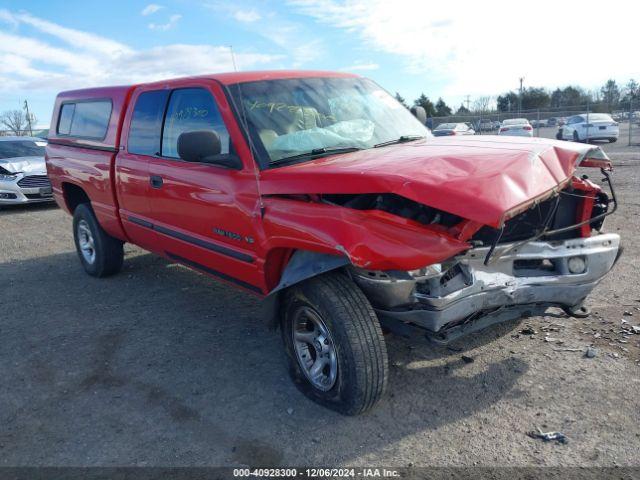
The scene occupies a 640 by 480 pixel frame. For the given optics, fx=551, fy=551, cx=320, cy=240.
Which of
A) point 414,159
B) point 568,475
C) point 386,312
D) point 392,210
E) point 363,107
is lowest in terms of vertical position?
point 568,475

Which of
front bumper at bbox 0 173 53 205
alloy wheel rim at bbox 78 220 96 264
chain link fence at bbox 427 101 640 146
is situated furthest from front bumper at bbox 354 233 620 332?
chain link fence at bbox 427 101 640 146

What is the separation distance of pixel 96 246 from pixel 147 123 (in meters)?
1.98

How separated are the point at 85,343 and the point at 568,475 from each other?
12.1 feet

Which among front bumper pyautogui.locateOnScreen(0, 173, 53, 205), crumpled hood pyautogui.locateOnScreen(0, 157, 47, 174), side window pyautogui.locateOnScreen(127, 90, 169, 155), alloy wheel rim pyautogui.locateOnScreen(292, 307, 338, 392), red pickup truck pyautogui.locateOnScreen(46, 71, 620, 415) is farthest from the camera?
crumpled hood pyautogui.locateOnScreen(0, 157, 47, 174)

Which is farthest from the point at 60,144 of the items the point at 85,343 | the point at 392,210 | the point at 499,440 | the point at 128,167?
the point at 499,440

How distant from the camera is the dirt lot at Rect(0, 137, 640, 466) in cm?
294

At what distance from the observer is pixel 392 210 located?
3055 mm

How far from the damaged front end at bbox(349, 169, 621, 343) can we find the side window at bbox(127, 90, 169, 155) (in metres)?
2.44

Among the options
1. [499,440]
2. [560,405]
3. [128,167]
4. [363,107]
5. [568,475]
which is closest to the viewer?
[568,475]

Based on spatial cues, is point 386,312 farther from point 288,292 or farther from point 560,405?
point 560,405

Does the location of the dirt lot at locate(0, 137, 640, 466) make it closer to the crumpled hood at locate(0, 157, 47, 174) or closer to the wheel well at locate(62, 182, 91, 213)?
the wheel well at locate(62, 182, 91, 213)

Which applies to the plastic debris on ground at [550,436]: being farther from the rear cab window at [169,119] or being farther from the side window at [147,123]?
the side window at [147,123]

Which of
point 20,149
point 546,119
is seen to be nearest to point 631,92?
point 546,119

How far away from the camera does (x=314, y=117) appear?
3.97 m
